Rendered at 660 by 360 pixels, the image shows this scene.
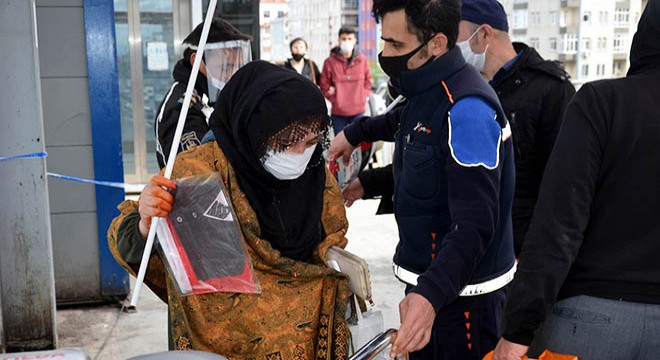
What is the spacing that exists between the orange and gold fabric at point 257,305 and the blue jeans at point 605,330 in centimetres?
54

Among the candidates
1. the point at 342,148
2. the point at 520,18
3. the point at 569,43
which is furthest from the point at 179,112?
the point at 569,43

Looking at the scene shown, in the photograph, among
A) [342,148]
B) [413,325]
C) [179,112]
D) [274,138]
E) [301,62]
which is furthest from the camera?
[301,62]

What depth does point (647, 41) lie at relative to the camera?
5.22ft

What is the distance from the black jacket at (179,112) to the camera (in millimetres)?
2824

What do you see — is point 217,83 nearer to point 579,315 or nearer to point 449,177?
point 449,177

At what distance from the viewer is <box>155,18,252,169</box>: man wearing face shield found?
9.52ft

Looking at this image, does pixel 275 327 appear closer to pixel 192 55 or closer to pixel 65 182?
pixel 192 55

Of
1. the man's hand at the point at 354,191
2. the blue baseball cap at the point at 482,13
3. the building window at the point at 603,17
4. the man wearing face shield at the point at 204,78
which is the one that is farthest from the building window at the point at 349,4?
the man's hand at the point at 354,191

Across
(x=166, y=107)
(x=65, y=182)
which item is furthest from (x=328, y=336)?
(x=65, y=182)

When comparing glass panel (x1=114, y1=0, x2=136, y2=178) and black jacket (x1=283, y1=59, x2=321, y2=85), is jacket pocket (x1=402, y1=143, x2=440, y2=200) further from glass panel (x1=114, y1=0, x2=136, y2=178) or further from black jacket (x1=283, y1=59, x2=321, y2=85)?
black jacket (x1=283, y1=59, x2=321, y2=85)

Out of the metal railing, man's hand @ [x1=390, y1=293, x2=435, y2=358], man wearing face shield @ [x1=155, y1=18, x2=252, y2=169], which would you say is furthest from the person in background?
the metal railing

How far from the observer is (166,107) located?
2961mm

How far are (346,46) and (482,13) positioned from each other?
580 cm

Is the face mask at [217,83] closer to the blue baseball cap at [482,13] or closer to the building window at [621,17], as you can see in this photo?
the blue baseball cap at [482,13]
